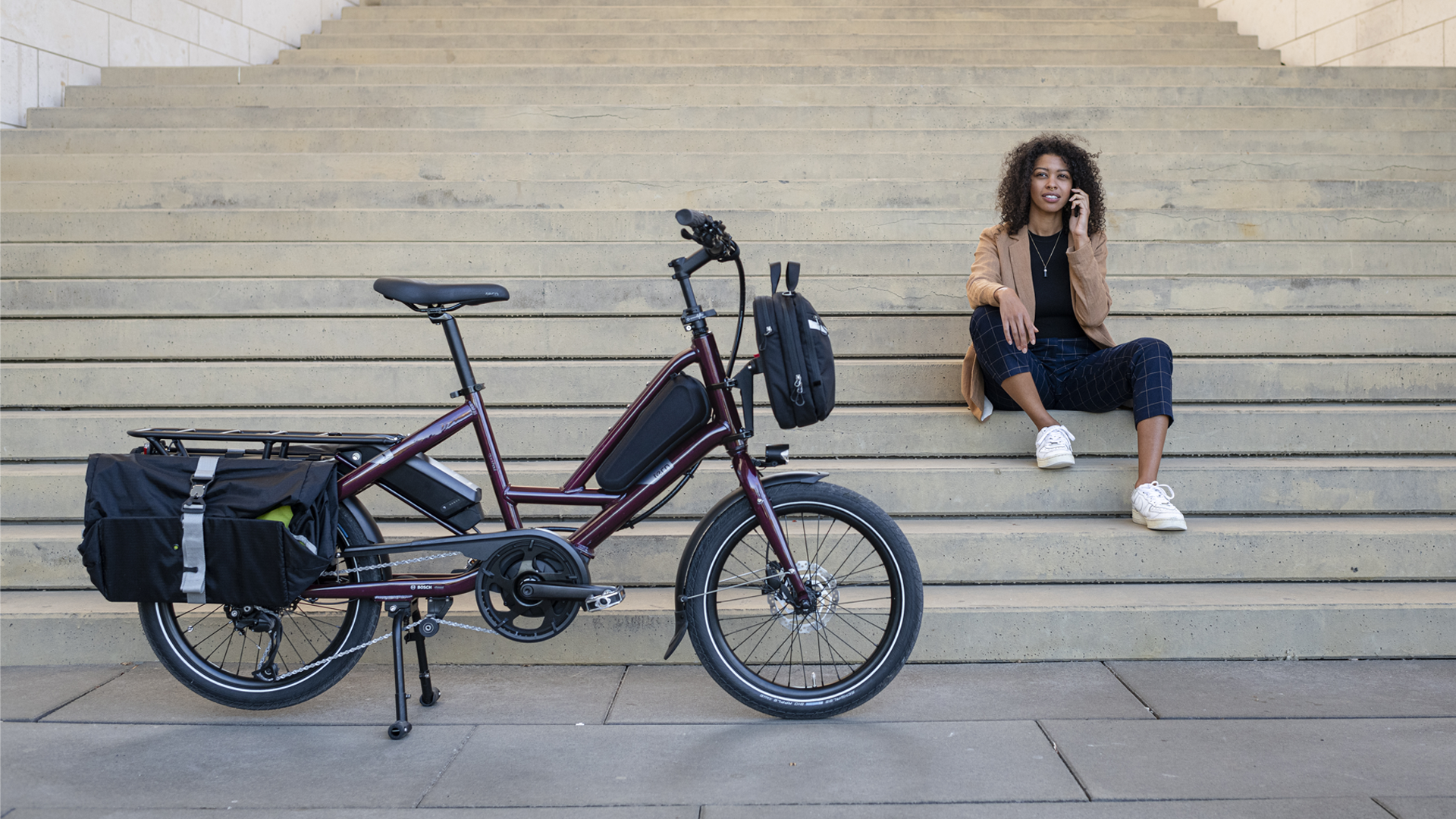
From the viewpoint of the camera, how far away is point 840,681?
285cm

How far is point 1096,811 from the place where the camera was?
7.55 ft

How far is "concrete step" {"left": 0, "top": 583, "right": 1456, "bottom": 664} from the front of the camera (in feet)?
10.6

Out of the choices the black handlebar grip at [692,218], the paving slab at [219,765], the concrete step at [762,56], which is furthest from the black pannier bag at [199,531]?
the concrete step at [762,56]

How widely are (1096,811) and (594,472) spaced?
4.92 ft

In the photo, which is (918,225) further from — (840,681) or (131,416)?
(131,416)

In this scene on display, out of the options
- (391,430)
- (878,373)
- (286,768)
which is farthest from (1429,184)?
(286,768)

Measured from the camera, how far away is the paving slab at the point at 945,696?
2.85 m

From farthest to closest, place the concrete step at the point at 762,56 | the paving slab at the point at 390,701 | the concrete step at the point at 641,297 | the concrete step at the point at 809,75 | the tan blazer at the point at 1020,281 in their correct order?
the concrete step at the point at 762,56, the concrete step at the point at 809,75, the concrete step at the point at 641,297, the tan blazer at the point at 1020,281, the paving slab at the point at 390,701

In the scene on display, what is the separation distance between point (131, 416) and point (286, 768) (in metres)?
1.91

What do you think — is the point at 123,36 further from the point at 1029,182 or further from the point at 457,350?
the point at 1029,182

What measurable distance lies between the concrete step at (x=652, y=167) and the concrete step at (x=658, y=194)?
13 cm

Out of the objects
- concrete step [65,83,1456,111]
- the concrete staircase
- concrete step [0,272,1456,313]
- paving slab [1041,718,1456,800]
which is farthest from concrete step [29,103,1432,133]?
paving slab [1041,718,1456,800]

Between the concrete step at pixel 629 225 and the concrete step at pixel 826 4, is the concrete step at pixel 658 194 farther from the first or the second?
the concrete step at pixel 826 4

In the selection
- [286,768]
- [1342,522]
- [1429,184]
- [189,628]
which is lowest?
[286,768]
